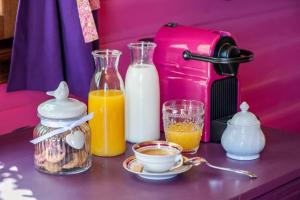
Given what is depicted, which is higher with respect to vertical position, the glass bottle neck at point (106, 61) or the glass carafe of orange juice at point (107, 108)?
the glass bottle neck at point (106, 61)

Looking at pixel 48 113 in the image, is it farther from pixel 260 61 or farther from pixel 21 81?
pixel 260 61

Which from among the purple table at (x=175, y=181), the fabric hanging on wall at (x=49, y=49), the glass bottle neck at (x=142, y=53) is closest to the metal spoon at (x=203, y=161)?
the purple table at (x=175, y=181)

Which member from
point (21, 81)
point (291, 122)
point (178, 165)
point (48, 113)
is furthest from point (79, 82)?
point (291, 122)

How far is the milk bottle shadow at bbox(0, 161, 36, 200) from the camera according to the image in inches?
59.7

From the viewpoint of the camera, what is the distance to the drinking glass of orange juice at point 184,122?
5.98 feet

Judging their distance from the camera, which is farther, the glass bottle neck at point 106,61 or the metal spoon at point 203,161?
the glass bottle neck at point 106,61

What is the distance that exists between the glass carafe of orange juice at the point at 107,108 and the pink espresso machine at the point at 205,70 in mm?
222

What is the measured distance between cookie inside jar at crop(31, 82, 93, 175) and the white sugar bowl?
1.32 feet

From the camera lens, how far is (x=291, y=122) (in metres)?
3.33

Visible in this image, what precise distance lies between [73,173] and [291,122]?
1907mm

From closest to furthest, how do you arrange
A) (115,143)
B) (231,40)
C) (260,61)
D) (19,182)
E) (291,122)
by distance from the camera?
(19,182), (115,143), (231,40), (260,61), (291,122)

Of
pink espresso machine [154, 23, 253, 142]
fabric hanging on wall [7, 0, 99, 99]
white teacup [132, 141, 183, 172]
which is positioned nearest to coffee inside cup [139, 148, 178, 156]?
white teacup [132, 141, 183, 172]

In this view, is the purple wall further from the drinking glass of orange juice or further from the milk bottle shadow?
the milk bottle shadow

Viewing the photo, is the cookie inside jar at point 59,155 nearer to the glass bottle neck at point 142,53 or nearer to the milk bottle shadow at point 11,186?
the milk bottle shadow at point 11,186
